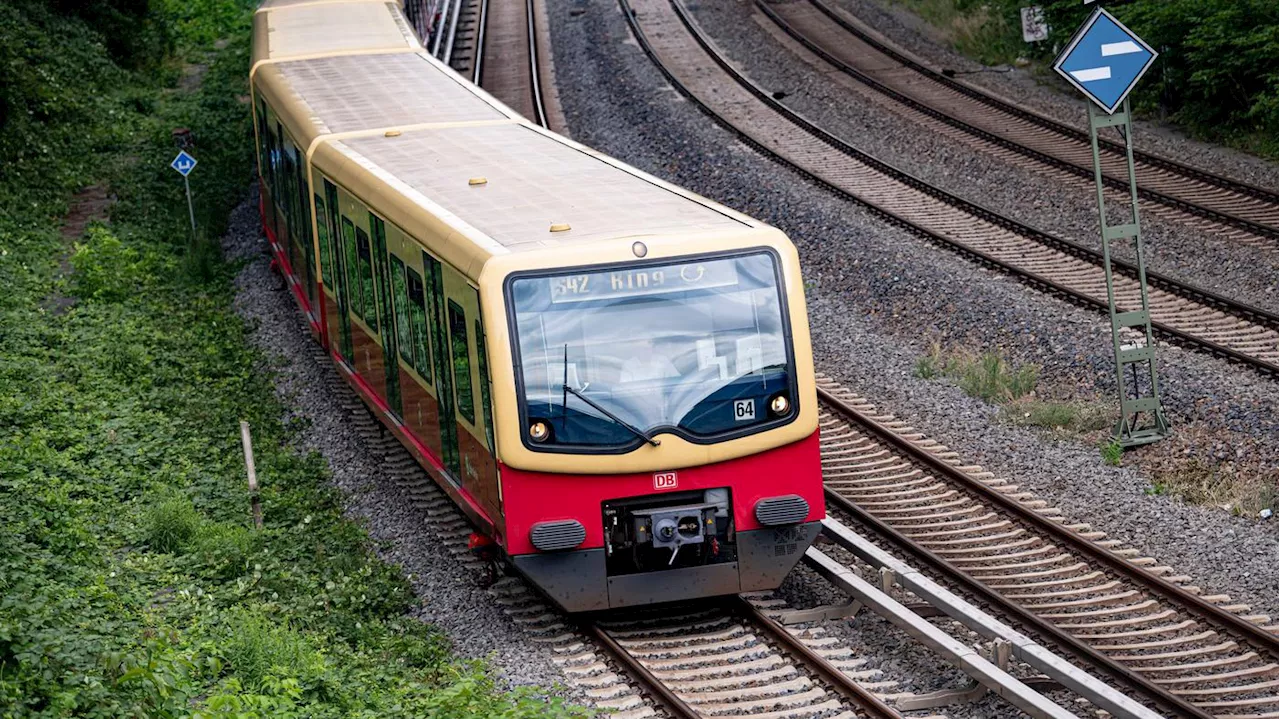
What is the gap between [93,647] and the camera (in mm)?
8734

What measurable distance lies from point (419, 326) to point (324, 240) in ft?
13.8

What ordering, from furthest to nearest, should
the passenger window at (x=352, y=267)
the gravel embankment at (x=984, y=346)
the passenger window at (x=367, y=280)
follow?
the passenger window at (x=352, y=267) → the passenger window at (x=367, y=280) → the gravel embankment at (x=984, y=346)

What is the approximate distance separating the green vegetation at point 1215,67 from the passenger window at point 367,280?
15.3m

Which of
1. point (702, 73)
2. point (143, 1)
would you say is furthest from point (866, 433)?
point (143, 1)

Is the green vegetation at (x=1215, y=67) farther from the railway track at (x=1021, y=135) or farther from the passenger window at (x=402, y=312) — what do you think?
the passenger window at (x=402, y=312)

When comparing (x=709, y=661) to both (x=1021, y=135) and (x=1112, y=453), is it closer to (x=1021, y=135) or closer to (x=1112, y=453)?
(x=1112, y=453)

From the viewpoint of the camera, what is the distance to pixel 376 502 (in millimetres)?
13758

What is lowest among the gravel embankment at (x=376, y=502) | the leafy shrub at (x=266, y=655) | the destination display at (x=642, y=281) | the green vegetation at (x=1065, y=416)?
the gravel embankment at (x=376, y=502)

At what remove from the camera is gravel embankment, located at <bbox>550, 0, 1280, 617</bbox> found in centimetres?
1171

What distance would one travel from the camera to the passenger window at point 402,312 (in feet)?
41.2

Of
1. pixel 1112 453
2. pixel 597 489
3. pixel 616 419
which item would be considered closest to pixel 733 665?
pixel 597 489

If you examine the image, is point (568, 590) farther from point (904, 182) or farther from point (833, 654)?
point (904, 182)

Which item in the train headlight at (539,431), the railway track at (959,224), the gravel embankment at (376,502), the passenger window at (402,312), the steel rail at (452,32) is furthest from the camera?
the steel rail at (452,32)

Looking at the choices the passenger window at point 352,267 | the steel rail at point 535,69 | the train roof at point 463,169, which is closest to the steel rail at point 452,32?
the steel rail at point 535,69
